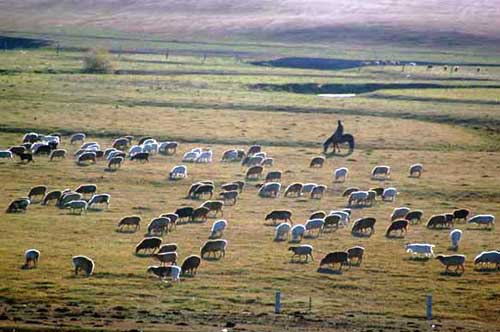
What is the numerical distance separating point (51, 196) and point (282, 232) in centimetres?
839

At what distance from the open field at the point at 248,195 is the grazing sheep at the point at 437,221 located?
579 mm

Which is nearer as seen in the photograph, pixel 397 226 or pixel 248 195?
pixel 397 226

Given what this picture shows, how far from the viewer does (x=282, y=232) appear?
3145 cm

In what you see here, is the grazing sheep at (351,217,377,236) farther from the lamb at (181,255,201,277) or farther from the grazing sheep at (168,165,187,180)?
the grazing sheep at (168,165,187,180)

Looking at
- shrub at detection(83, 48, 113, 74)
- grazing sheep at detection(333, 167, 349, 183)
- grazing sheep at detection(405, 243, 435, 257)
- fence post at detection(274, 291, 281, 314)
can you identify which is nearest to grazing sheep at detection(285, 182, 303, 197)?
grazing sheep at detection(333, 167, 349, 183)

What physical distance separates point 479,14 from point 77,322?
124 metres

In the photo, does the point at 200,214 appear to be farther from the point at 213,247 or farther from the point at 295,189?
the point at 295,189

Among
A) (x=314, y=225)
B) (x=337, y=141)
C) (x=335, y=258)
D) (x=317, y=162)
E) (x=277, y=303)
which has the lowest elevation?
(x=277, y=303)

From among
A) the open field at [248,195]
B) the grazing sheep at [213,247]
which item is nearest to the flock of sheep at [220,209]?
the grazing sheep at [213,247]

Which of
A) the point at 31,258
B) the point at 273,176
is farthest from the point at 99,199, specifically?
the point at 273,176

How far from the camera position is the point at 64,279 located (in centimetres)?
2614

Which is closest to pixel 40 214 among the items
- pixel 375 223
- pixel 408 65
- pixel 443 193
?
pixel 375 223

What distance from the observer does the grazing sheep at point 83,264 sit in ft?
87.5

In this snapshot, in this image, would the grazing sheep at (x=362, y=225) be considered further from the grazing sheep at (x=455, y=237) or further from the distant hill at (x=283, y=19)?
the distant hill at (x=283, y=19)
